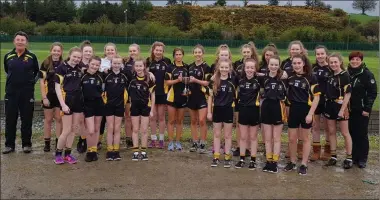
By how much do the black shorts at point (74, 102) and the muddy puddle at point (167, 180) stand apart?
782 millimetres

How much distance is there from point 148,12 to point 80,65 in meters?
78.6

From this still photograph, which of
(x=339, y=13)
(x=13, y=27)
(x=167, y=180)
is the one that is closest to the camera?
(x=167, y=180)

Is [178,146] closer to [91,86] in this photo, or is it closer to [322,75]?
[91,86]

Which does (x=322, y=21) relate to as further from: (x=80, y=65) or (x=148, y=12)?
(x=80, y=65)

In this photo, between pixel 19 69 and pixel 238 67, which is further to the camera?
pixel 238 67

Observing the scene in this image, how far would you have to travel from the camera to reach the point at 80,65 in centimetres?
640

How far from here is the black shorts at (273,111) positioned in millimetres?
6047

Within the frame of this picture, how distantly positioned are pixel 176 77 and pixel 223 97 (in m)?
1.08

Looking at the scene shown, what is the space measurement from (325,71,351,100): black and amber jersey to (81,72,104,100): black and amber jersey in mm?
3415

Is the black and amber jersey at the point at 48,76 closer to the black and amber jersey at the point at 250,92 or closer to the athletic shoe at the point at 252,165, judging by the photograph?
the black and amber jersey at the point at 250,92

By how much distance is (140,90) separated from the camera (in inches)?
260

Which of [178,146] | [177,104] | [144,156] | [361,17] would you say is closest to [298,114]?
[177,104]

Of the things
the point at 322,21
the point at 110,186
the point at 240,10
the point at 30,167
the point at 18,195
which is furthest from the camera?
the point at 240,10

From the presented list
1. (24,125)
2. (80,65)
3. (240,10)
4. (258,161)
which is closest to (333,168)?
(258,161)
